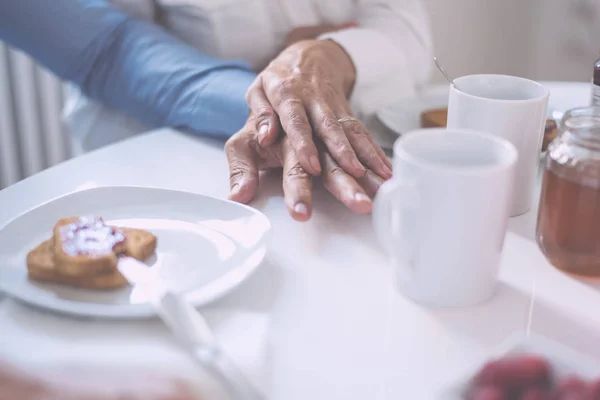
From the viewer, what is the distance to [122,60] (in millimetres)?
1001

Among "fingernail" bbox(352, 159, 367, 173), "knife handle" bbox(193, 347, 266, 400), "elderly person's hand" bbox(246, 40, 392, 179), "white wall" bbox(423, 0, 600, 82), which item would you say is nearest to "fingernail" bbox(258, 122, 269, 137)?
"elderly person's hand" bbox(246, 40, 392, 179)

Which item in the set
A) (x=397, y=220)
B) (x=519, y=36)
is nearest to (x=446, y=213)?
(x=397, y=220)

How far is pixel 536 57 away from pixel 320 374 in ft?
7.03

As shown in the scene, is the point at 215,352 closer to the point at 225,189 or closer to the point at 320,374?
the point at 320,374

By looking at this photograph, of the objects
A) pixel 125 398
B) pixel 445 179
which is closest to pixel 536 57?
pixel 445 179

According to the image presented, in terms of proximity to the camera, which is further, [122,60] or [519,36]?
[519,36]

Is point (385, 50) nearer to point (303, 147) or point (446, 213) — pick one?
point (303, 147)

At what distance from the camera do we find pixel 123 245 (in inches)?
22.6

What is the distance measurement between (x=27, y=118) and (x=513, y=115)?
1.33 metres

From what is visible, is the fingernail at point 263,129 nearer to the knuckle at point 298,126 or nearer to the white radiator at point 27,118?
the knuckle at point 298,126

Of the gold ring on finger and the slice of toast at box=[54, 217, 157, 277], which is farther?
the gold ring on finger

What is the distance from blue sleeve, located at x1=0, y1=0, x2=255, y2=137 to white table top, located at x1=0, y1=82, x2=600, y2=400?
33cm

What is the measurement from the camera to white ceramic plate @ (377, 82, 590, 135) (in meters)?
0.88

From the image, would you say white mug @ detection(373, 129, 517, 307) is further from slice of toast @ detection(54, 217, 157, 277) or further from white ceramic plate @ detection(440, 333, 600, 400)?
slice of toast @ detection(54, 217, 157, 277)
